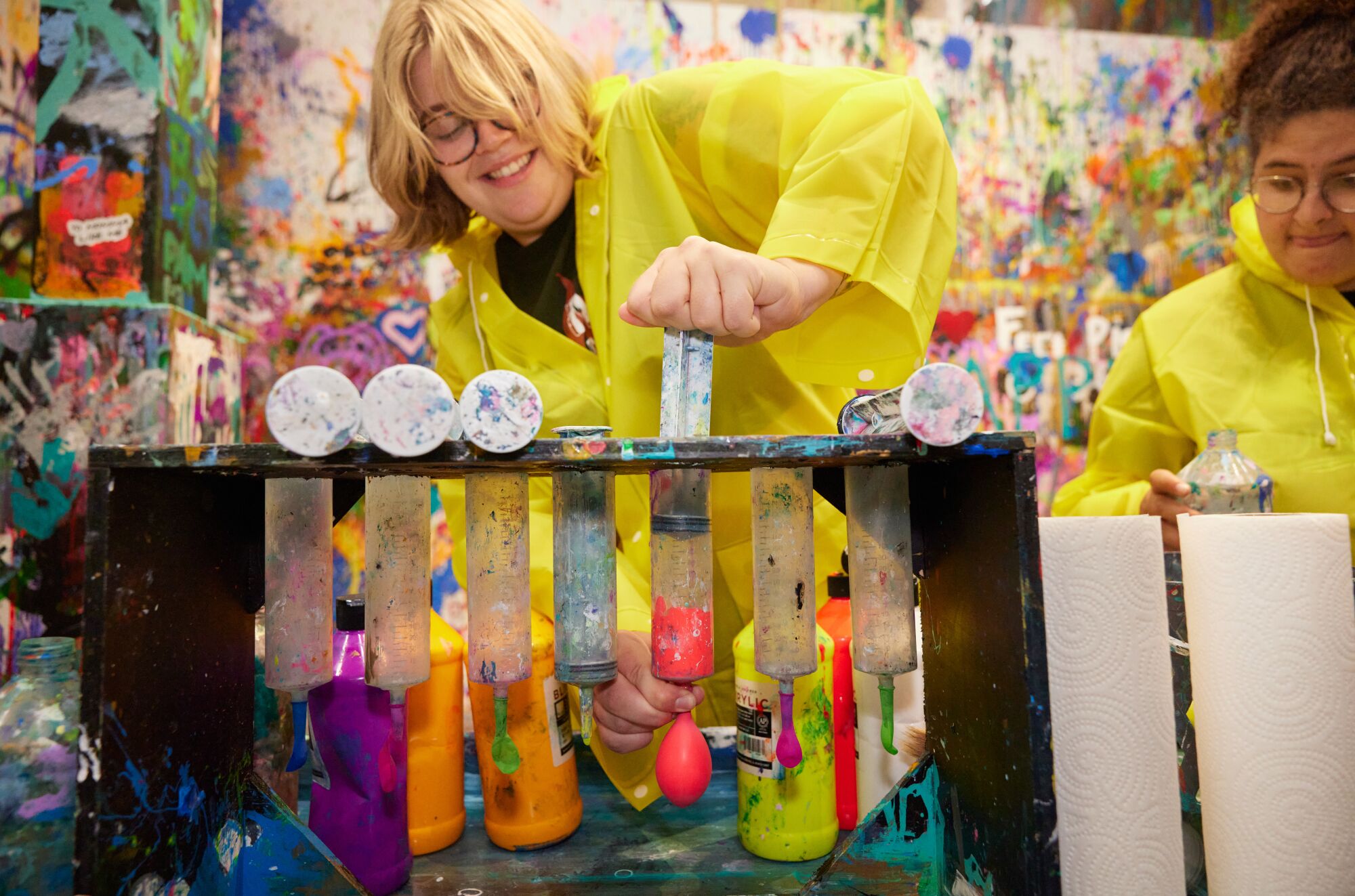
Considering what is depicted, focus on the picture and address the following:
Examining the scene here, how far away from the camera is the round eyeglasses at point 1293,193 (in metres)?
1.27

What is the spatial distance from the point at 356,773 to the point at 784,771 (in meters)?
0.49

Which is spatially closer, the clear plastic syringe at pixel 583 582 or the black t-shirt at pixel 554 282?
the clear plastic syringe at pixel 583 582

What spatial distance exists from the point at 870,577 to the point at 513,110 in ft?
2.66

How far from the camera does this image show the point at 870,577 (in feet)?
2.54

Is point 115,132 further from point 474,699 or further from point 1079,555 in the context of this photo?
point 1079,555

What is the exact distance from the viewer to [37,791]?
2.33 ft

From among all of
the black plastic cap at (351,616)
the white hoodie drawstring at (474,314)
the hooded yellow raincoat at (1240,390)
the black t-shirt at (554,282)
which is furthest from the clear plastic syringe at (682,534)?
the hooded yellow raincoat at (1240,390)

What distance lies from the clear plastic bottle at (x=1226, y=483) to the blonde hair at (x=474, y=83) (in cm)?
109

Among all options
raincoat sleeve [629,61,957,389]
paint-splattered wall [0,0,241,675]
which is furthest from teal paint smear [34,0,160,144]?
raincoat sleeve [629,61,957,389]

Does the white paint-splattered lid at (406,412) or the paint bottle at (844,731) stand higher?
the white paint-splattered lid at (406,412)

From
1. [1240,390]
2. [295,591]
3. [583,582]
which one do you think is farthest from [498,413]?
[1240,390]

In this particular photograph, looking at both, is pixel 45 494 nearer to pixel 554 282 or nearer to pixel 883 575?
pixel 554 282

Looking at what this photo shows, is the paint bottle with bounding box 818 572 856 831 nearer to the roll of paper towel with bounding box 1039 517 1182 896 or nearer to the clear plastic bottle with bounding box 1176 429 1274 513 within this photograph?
the roll of paper towel with bounding box 1039 517 1182 896

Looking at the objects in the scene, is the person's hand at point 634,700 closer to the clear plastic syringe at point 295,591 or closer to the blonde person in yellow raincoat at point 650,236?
the blonde person in yellow raincoat at point 650,236
